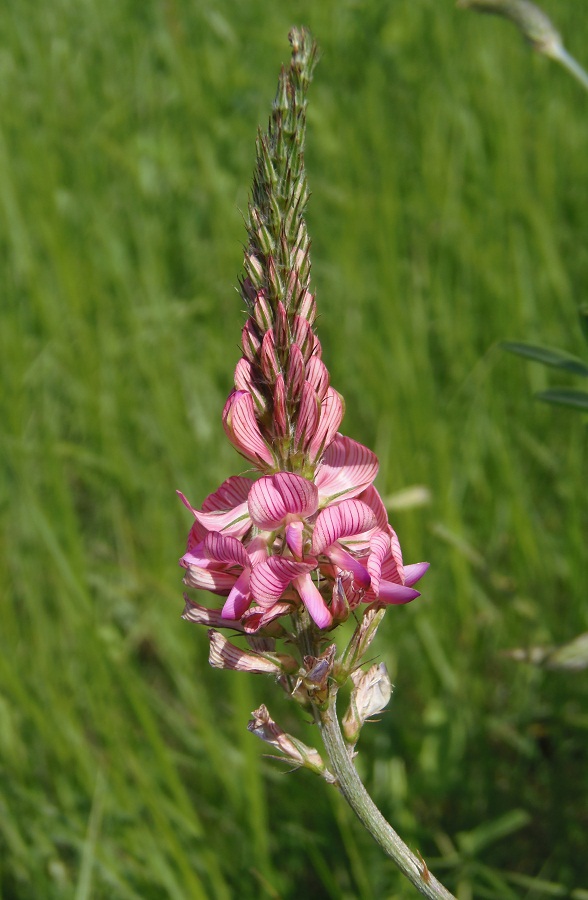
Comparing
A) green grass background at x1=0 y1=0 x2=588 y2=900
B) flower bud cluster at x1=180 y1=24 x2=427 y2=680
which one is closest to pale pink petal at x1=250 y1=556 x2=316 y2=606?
flower bud cluster at x1=180 y1=24 x2=427 y2=680

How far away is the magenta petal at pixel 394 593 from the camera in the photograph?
1204 millimetres

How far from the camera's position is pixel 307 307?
48.7 inches

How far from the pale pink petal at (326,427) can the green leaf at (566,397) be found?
2.22 feet

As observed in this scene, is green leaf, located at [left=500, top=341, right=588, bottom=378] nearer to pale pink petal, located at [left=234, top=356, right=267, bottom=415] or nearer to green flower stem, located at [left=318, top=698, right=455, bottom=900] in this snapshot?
pale pink petal, located at [left=234, top=356, right=267, bottom=415]

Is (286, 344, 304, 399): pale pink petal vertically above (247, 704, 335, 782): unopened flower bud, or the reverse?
(286, 344, 304, 399): pale pink petal

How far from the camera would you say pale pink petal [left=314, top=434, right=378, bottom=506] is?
4.36 feet

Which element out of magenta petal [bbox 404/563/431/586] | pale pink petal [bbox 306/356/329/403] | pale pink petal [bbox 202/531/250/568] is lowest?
magenta petal [bbox 404/563/431/586]

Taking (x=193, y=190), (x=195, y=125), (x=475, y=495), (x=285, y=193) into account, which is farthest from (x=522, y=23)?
(x=193, y=190)

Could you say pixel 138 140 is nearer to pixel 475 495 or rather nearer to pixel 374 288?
pixel 374 288

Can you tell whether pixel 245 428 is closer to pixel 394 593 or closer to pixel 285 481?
pixel 285 481

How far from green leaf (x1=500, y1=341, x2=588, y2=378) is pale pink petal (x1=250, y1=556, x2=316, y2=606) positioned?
916 mm

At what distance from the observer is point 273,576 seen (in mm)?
1185

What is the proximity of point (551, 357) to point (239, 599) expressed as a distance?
1001 mm

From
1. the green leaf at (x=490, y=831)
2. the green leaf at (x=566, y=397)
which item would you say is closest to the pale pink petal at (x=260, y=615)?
the green leaf at (x=566, y=397)
